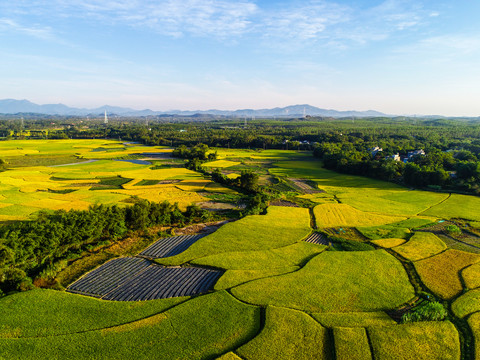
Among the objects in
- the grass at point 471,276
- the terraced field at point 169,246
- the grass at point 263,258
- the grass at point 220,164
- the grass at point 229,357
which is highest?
the grass at point 220,164

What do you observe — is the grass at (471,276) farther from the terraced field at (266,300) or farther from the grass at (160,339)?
the grass at (160,339)

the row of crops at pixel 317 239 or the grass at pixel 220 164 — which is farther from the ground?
the grass at pixel 220 164

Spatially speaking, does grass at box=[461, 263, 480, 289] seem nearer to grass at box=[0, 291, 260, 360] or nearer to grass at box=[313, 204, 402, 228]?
grass at box=[313, 204, 402, 228]

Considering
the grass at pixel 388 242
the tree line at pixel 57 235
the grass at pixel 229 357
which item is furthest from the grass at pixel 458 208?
the grass at pixel 229 357

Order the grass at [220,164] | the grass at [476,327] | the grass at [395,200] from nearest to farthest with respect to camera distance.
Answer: the grass at [476,327] → the grass at [395,200] → the grass at [220,164]

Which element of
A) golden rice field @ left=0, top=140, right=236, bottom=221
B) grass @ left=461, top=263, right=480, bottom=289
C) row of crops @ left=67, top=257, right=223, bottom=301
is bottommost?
row of crops @ left=67, top=257, right=223, bottom=301

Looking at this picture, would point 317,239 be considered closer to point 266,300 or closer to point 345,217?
point 345,217

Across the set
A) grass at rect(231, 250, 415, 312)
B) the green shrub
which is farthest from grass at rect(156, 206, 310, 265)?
the green shrub
